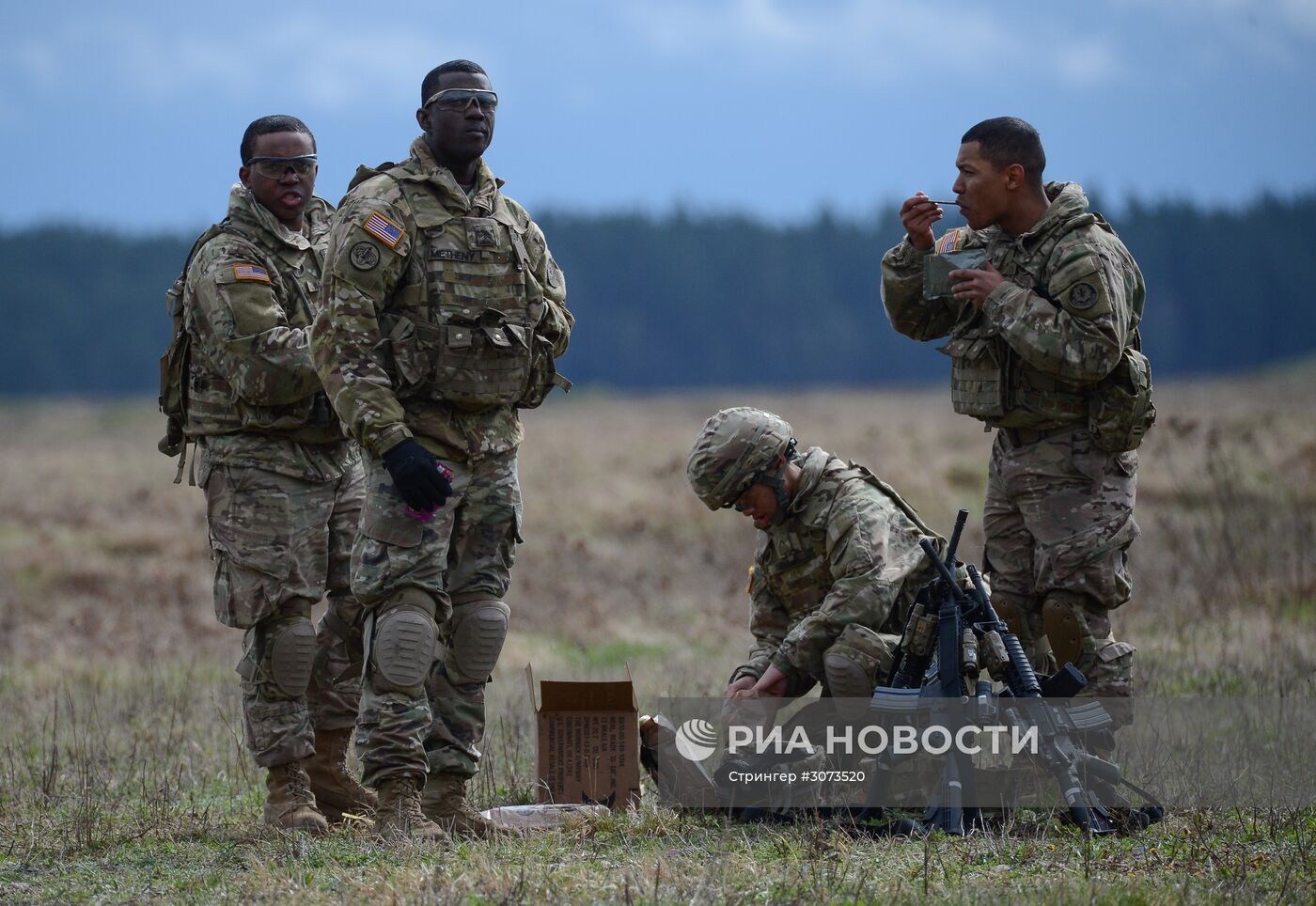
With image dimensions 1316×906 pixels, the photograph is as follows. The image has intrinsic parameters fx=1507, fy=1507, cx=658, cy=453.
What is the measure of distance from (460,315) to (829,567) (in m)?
1.82

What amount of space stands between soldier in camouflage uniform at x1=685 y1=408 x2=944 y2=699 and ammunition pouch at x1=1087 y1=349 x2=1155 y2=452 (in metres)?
0.79

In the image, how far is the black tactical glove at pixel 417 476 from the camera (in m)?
5.26

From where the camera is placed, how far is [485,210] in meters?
5.79

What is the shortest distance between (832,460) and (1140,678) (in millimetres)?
3186

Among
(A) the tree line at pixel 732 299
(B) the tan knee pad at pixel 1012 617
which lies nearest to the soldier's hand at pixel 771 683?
(B) the tan knee pad at pixel 1012 617

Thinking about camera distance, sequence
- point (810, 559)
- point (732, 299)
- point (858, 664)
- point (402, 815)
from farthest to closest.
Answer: point (732, 299) < point (810, 559) < point (858, 664) < point (402, 815)

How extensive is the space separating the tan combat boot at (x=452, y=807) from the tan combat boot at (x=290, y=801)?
1.61 ft

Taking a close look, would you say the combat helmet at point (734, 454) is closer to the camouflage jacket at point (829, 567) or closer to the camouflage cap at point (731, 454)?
the camouflage cap at point (731, 454)

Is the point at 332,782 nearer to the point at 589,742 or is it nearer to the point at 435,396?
the point at 589,742

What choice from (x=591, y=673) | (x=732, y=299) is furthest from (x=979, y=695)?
(x=732, y=299)

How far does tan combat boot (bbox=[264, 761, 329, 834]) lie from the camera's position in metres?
5.83

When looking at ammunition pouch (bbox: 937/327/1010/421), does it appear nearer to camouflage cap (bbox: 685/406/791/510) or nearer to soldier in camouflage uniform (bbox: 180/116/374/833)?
camouflage cap (bbox: 685/406/791/510)

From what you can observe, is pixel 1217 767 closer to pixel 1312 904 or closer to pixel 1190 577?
pixel 1312 904

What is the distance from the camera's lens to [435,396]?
5.64m
